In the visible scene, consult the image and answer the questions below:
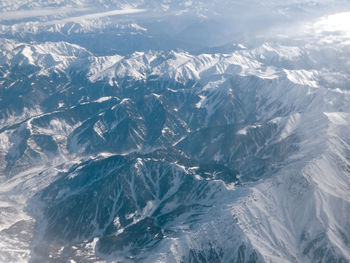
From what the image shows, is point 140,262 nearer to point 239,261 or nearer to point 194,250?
point 194,250

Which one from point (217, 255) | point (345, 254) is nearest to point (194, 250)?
point (217, 255)

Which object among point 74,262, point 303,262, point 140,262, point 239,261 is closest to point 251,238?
point 239,261

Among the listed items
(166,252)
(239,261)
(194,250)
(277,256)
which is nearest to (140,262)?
(166,252)

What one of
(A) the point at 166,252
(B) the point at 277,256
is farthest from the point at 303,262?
(A) the point at 166,252

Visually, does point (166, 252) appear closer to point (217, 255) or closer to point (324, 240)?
point (217, 255)

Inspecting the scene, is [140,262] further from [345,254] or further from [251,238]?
[345,254]

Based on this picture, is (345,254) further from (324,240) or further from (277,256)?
(277,256)
